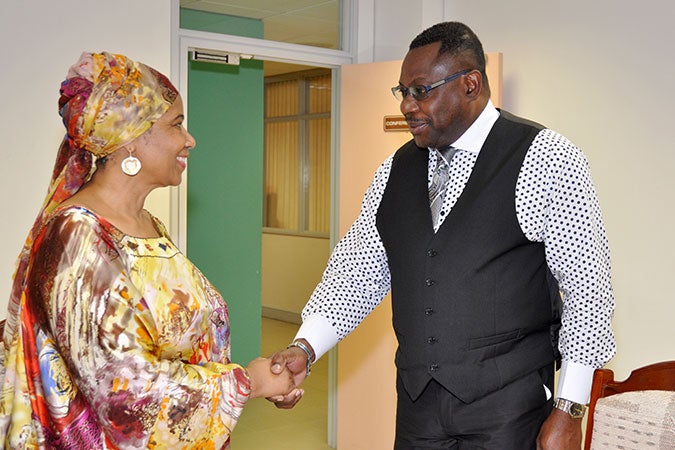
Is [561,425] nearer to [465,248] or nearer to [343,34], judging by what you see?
[465,248]

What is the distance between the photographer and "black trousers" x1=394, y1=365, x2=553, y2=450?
6.78 ft

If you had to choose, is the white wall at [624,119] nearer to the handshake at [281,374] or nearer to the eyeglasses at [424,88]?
the eyeglasses at [424,88]

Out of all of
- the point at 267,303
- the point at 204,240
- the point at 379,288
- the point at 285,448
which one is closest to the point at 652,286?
the point at 379,288

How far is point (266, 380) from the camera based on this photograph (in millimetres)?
2143

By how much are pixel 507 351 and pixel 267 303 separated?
22.1 ft

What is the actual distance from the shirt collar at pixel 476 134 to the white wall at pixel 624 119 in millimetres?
1647

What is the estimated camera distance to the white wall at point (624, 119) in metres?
3.58

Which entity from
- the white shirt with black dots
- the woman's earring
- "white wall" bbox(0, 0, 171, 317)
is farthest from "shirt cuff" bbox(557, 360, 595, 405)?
"white wall" bbox(0, 0, 171, 317)

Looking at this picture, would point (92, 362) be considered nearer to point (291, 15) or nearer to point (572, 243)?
point (572, 243)

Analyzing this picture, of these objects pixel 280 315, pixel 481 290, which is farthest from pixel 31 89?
pixel 280 315

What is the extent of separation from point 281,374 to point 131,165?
2.27ft

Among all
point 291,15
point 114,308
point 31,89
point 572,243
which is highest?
point 291,15

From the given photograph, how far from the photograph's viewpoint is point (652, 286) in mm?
3641

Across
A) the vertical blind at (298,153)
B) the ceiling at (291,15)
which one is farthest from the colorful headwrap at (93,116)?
the vertical blind at (298,153)
